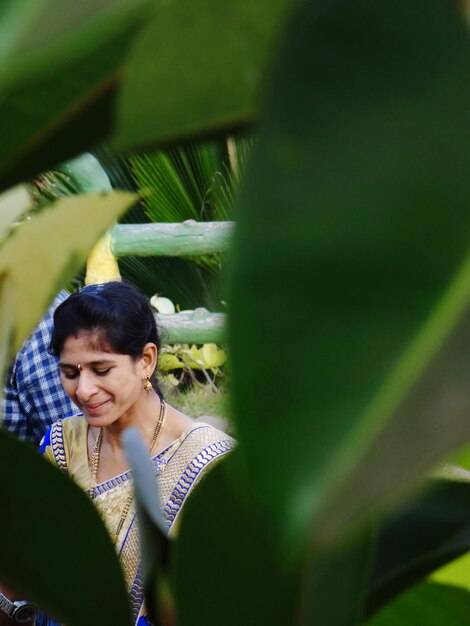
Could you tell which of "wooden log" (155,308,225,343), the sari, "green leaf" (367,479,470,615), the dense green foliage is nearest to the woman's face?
the sari

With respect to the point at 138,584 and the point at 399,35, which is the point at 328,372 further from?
the point at 138,584

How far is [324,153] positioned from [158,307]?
3.80 m

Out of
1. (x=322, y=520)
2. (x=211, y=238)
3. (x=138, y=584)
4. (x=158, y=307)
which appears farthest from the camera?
(x=158, y=307)

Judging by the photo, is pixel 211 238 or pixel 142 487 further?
pixel 211 238

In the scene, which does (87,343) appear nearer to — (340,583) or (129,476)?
(129,476)

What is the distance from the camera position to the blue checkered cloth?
209 centimetres

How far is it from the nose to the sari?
177 mm

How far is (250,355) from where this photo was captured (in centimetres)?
13

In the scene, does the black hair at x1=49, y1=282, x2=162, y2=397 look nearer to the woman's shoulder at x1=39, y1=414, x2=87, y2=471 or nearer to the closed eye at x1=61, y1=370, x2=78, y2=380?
the closed eye at x1=61, y1=370, x2=78, y2=380

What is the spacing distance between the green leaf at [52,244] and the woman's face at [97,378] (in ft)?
4.75

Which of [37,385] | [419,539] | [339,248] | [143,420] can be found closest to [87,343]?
[143,420]

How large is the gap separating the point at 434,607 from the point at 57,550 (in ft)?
0.51

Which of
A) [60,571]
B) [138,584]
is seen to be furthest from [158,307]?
[60,571]

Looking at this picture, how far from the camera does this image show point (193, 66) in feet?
0.61
